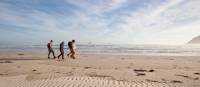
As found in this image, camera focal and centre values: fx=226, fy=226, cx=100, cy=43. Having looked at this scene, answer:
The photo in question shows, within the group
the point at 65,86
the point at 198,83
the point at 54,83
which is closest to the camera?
the point at 65,86

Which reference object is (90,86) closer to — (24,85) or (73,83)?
(73,83)

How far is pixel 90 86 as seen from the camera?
7.84m

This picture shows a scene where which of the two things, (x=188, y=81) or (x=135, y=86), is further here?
(x=188, y=81)

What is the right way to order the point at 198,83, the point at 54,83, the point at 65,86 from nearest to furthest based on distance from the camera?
the point at 65,86 → the point at 54,83 → the point at 198,83

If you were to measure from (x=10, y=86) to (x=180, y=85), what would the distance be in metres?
6.38

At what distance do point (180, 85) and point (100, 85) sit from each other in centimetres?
321

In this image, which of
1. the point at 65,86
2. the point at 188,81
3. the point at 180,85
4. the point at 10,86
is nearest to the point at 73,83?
the point at 65,86

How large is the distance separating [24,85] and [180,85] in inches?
234

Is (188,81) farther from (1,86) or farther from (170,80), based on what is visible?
(1,86)

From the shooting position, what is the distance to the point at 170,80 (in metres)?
9.86

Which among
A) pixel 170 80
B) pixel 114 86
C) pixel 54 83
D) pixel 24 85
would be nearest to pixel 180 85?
pixel 170 80

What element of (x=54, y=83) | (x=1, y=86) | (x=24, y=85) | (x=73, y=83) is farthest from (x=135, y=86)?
(x=1, y=86)

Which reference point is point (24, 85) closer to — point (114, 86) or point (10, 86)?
point (10, 86)

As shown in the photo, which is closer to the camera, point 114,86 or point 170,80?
point 114,86
